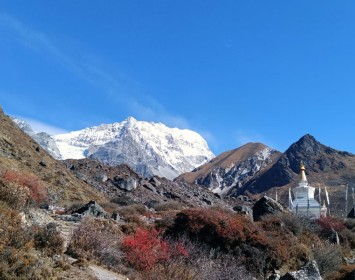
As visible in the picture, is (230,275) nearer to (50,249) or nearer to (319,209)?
(50,249)

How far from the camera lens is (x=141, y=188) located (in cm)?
7506

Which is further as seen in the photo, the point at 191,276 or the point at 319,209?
the point at 319,209

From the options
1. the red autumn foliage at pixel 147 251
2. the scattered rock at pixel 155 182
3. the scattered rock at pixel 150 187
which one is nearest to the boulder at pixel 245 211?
the red autumn foliage at pixel 147 251

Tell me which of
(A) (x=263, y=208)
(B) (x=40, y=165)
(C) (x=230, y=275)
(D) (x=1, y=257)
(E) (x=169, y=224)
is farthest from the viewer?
(B) (x=40, y=165)

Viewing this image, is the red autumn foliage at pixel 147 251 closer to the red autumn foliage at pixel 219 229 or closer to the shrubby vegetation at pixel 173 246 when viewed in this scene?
the shrubby vegetation at pixel 173 246

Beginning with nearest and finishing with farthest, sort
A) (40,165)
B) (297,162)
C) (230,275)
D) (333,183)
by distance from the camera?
1. (230,275)
2. (40,165)
3. (333,183)
4. (297,162)

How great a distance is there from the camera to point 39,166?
54.4 meters

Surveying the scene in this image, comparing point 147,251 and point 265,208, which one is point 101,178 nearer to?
point 265,208

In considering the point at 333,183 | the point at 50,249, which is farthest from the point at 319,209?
the point at 333,183

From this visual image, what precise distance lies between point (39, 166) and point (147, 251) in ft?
139

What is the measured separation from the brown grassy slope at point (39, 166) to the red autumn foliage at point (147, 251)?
2978 cm

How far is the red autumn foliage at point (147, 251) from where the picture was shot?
14.3 metres

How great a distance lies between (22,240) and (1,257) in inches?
54.5

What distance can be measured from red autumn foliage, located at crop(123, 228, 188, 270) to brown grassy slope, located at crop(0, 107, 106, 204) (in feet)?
97.7
